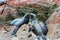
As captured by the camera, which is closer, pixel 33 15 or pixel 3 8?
pixel 33 15

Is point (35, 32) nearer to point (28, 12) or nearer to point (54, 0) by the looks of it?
point (28, 12)

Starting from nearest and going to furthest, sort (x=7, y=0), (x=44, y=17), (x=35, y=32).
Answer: (x=35, y=32)
(x=44, y=17)
(x=7, y=0)

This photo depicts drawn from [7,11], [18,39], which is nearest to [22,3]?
[7,11]

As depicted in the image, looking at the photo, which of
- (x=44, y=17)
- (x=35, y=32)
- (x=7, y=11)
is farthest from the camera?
(x=7, y=11)

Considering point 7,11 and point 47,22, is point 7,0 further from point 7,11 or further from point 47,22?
point 47,22

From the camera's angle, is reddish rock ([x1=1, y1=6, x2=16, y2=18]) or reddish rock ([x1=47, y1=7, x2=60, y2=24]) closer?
reddish rock ([x1=47, y1=7, x2=60, y2=24])

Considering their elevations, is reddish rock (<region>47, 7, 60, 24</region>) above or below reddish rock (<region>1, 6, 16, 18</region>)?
below

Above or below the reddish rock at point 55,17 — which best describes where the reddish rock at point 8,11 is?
above

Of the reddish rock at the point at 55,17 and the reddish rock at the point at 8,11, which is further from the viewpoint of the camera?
the reddish rock at the point at 8,11

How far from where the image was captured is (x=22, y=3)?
121 inches

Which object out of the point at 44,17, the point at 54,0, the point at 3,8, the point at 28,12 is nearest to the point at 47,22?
the point at 44,17

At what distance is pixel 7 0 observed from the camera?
3240mm

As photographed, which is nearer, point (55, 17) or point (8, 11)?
point (55, 17)

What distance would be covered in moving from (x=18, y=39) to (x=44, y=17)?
0.42m
